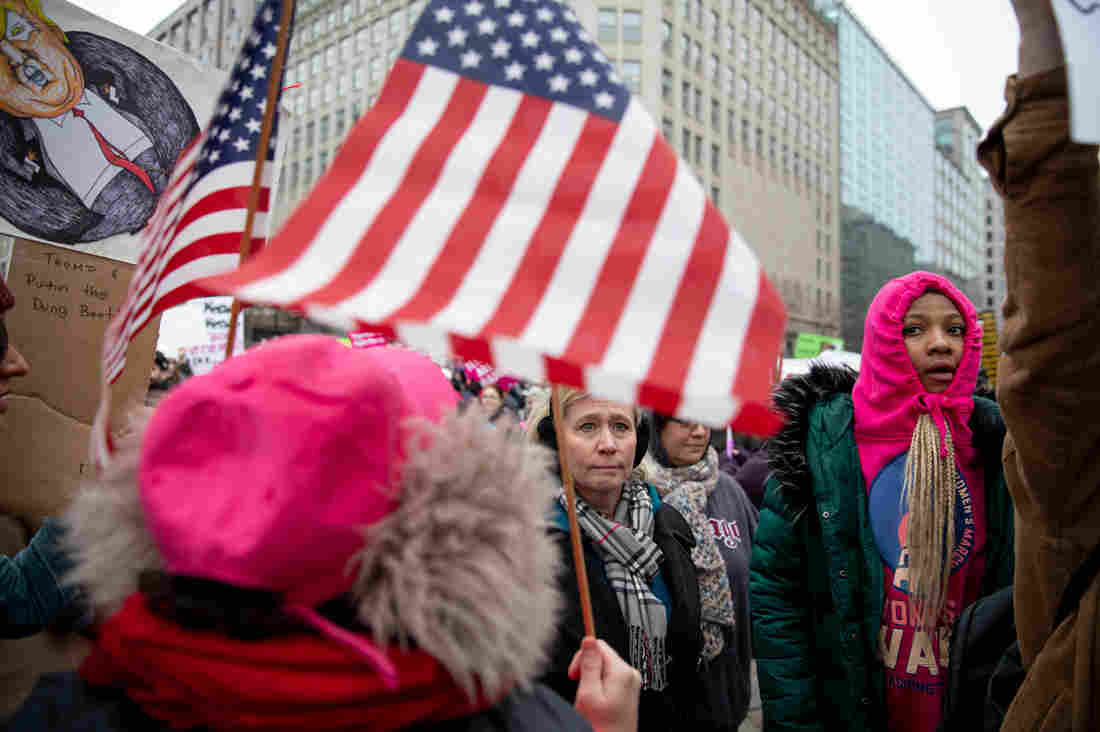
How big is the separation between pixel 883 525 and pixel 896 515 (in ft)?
0.18

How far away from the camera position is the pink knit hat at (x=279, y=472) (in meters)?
0.90

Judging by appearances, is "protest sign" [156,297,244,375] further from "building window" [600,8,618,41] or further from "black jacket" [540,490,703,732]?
"building window" [600,8,618,41]

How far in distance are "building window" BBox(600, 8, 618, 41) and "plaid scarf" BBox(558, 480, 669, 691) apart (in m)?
45.1

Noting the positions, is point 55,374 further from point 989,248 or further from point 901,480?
point 989,248

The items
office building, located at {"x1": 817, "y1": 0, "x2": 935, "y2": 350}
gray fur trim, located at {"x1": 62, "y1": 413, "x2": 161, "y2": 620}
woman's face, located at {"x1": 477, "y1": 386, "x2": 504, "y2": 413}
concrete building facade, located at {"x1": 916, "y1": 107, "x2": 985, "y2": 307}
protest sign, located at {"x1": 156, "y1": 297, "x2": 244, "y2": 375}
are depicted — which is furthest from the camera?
concrete building facade, located at {"x1": 916, "y1": 107, "x2": 985, "y2": 307}

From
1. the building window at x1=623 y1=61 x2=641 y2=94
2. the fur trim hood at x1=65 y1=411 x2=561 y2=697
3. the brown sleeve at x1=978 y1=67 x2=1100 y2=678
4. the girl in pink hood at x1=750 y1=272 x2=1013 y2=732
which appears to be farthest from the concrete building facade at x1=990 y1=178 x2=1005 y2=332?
the fur trim hood at x1=65 y1=411 x2=561 y2=697

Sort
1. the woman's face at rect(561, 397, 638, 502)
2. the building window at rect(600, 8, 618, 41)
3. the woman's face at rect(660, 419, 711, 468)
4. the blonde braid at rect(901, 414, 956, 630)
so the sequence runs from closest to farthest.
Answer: the blonde braid at rect(901, 414, 956, 630) → the woman's face at rect(561, 397, 638, 502) → the woman's face at rect(660, 419, 711, 468) → the building window at rect(600, 8, 618, 41)

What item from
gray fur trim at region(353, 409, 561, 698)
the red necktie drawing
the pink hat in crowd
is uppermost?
the red necktie drawing

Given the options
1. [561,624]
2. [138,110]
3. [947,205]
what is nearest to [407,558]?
[561,624]

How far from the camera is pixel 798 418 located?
263 centimetres

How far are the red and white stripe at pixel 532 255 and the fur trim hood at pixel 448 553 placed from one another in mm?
223

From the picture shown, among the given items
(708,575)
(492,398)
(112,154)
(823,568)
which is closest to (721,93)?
(492,398)

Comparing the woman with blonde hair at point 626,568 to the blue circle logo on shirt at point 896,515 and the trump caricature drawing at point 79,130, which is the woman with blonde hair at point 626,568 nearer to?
the blue circle logo on shirt at point 896,515

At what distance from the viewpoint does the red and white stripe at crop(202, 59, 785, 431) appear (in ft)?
3.99
